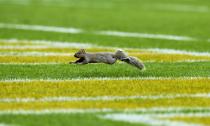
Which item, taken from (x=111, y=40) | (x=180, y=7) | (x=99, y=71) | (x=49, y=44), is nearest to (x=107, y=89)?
(x=99, y=71)

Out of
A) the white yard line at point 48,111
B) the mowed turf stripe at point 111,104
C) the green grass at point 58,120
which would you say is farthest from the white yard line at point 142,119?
the mowed turf stripe at point 111,104

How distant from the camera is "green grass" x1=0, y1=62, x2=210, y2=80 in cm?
768

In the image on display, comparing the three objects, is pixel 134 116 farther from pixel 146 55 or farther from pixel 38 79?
pixel 146 55

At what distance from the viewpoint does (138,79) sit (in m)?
7.36

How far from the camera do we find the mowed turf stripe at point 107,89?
6453mm

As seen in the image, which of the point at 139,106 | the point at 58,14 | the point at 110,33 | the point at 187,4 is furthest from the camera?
the point at 187,4

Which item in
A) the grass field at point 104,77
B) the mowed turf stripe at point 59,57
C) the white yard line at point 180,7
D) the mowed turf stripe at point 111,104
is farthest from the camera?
the white yard line at point 180,7

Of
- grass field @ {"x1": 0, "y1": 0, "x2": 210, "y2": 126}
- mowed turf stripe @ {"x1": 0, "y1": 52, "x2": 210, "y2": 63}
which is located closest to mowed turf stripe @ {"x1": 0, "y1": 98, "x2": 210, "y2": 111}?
grass field @ {"x1": 0, "y1": 0, "x2": 210, "y2": 126}

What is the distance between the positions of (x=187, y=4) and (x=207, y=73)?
16639 millimetres

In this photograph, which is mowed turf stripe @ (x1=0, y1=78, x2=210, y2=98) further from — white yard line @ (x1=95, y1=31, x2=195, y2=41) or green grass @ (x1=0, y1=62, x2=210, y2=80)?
white yard line @ (x1=95, y1=31, x2=195, y2=41)

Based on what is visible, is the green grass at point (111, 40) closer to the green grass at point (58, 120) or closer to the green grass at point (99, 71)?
the green grass at point (99, 71)

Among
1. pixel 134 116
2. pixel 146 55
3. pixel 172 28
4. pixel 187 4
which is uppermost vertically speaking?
pixel 187 4

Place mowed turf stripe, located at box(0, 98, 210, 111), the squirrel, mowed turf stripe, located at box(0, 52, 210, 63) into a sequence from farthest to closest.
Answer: mowed turf stripe, located at box(0, 52, 210, 63), the squirrel, mowed turf stripe, located at box(0, 98, 210, 111)

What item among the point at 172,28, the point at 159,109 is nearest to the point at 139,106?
the point at 159,109
